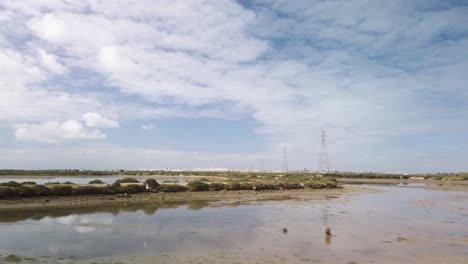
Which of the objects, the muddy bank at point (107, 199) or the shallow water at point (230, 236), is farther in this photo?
the muddy bank at point (107, 199)

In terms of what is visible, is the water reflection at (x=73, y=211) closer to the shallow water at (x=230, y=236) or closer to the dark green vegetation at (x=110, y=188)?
the shallow water at (x=230, y=236)

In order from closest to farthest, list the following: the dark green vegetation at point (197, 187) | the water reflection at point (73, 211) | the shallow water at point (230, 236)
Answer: the shallow water at point (230, 236), the water reflection at point (73, 211), the dark green vegetation at point (197, 187)

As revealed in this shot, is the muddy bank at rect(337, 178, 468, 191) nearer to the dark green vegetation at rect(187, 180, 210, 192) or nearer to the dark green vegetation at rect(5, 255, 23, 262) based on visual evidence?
the dark green vegetation at rect(187, 180, 210, 192)

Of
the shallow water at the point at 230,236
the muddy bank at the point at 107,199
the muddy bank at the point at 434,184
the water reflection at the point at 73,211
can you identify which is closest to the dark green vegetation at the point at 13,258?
the shallow water at the point at 230,236

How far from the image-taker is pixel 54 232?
1923cm

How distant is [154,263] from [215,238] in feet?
18.3

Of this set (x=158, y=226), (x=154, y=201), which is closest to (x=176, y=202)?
(x=154, y=201)

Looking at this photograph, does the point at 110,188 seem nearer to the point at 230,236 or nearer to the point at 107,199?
the point at 107,199

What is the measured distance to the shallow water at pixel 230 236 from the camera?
50.2 ft

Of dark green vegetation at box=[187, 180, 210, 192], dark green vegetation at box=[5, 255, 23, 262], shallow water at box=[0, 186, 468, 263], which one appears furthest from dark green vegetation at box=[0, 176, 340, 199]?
dark green vegetation at box=[5, 255, 23, 262]

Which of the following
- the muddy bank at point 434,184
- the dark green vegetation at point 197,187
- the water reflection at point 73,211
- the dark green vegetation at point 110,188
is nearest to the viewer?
the water reflection at point 73,211

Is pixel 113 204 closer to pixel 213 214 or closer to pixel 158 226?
pixel 213 214

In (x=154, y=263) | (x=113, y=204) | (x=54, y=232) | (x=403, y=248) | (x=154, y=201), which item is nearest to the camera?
(x=154, y=263)

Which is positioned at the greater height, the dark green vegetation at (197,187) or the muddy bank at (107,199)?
the dark green vegetation at (197,187)
